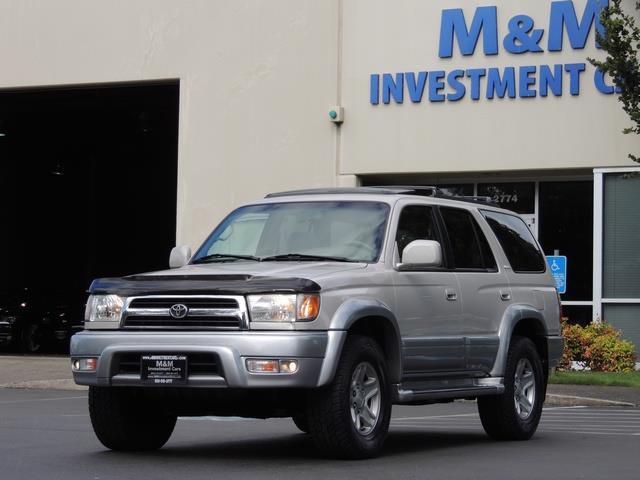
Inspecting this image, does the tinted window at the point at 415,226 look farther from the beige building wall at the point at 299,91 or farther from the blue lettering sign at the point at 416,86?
the blue lettering sign at the point at 416,86

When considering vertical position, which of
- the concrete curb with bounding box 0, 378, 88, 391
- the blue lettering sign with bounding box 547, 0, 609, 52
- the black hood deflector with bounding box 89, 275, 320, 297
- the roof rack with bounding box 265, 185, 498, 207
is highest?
the blue lettering sign with bounding box 547, 0, 609, 52

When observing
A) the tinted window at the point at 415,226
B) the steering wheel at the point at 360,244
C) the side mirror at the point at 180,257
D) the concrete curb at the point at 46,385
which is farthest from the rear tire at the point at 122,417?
the concrete curb at the point at 46,385

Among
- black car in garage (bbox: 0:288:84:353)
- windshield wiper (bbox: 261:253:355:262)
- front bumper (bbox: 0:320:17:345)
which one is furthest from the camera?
black car in garage (bbox: 0:288:84:353)

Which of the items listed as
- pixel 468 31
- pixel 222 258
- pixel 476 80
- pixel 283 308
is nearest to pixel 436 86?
pixel 476 80

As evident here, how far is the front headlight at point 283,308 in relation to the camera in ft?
31.5

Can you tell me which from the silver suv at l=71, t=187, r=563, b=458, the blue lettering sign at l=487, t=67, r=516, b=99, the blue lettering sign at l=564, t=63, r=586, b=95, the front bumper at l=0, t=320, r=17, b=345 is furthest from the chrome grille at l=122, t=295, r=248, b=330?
the front bumper at l=0, t=320, r=17, b=345

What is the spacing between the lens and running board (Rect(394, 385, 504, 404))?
10562mm

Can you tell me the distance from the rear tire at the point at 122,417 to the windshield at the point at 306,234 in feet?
4.64

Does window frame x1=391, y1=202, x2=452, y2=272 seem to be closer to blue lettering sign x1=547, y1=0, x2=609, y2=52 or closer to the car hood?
the car hood

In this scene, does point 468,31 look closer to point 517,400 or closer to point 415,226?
point 517,400

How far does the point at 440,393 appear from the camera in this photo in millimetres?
11078

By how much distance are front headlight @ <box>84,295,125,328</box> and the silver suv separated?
0.04 feet

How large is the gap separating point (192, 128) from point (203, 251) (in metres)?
15.8

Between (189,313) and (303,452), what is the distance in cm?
170
